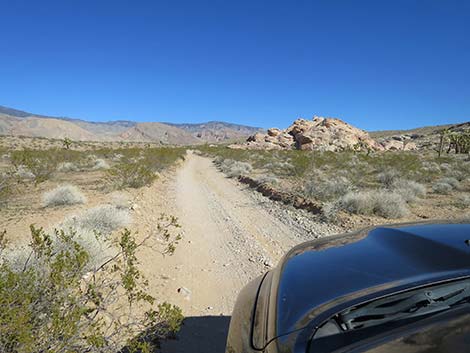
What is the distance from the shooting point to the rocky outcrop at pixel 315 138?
71.0 m

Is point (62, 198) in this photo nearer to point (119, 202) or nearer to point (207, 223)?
point (119, 202)

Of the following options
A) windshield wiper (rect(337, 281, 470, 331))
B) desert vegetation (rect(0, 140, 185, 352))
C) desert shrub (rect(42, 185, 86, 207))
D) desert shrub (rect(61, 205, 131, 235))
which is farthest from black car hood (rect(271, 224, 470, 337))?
desert shrub (rect(42, 185, 86, 207))

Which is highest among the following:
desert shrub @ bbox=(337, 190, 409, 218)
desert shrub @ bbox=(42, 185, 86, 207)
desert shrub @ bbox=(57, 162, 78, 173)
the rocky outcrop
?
the rocky outcrop

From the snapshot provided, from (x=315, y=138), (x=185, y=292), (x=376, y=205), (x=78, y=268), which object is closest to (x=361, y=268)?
(x=78, y=268)

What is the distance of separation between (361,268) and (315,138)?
73358 mm

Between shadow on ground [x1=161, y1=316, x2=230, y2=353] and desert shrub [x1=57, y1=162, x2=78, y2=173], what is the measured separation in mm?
17849

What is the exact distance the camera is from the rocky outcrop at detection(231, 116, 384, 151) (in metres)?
71.0

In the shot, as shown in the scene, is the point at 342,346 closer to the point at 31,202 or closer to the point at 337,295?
the point at 337,295

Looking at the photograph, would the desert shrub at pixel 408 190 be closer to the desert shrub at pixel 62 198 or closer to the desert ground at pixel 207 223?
the desert ground at pixel 207 223

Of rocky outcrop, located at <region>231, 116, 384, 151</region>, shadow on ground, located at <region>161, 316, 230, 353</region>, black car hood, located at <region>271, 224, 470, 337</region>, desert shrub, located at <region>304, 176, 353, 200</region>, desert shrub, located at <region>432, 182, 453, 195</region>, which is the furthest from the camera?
rocky outcrop, located at <region>231, 116, 384, 151</region>

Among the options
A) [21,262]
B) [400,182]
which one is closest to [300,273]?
[21,262]

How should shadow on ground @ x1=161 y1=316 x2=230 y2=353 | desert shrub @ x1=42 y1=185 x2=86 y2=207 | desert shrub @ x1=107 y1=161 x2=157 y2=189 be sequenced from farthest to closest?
desert shrub @ x1=107 y1=161 x2=157 y2=189
desert shrub @ x1=42 y1=185 x2=86 y2=207
shadow on ground @ x1=161 y1=316 x2=230 y2=353

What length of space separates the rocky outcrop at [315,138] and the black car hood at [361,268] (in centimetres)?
6489

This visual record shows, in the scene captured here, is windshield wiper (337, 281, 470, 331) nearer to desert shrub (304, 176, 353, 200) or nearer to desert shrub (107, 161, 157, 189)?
desert shrub (304, 176, 353, 200)
